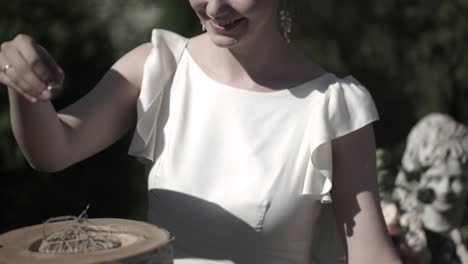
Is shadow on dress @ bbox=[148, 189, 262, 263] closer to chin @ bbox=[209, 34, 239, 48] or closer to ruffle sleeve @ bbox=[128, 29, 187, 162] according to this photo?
ruffle sleeve @ bbox=[128, 29, 187, 162]

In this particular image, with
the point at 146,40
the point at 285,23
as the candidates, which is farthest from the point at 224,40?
the point at 146,40

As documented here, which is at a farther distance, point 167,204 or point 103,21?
point 103,21

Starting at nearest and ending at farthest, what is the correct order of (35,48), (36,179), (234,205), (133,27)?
(35,48) < (234,205) < (36,179) < (133,27)

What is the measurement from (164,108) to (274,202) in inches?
11.9

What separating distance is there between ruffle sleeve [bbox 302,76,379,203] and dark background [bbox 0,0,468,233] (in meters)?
0.34

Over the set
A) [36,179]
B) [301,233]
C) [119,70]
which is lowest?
[36,179]

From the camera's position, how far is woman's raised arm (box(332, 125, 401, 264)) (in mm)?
2006

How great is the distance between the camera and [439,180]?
2.97 metres

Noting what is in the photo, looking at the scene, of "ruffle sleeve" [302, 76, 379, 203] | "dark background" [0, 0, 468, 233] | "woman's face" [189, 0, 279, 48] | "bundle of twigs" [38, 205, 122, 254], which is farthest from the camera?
"dark background" [0, 0, 468, 233]

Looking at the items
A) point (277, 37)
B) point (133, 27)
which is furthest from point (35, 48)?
point (133, 27)

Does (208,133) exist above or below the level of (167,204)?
above

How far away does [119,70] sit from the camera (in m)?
2.05

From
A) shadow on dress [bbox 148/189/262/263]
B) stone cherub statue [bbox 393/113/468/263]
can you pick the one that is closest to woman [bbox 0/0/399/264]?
shadow on dress [bbox 148/189/262/263]

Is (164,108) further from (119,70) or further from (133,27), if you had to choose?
(133,27)
